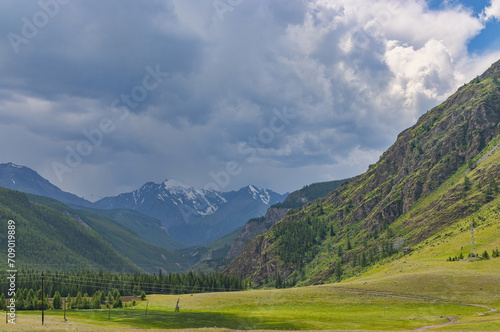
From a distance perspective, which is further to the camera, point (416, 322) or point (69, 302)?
point (69, 302)

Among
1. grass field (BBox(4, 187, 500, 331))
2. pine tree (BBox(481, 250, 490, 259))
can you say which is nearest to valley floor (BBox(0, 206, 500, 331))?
grass field (BBox(4, 187, 500, 331))

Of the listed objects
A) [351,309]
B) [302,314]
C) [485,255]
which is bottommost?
[351,309]

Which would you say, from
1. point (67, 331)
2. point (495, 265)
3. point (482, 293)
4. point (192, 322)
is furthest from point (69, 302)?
point (495, 265)

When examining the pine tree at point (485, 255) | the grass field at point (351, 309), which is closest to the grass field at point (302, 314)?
the grass field at point (351, 309)

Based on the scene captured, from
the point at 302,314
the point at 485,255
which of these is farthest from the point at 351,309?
the point at 485,255

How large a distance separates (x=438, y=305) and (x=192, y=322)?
70.1m

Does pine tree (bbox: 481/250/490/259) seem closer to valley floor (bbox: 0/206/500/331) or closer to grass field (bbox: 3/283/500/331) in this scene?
valley floor (bbox: 0/206/500/331)

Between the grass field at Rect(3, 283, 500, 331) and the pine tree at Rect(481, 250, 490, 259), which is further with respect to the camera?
the pine tree at Rect(481, 250, 490, 259)

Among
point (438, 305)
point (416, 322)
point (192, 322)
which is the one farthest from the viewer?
point (438, 305)

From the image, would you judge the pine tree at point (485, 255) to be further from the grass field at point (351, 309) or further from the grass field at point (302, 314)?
the grass field at point (302, 314)

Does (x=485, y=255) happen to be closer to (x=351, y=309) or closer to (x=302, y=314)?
(x=351, y=309)

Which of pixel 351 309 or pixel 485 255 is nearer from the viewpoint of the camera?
pixel 351 309

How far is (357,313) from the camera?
10931 cm

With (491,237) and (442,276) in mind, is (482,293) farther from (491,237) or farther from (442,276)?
(491,237)
